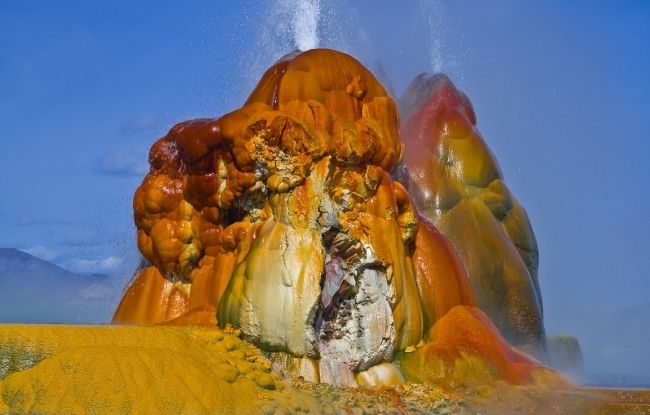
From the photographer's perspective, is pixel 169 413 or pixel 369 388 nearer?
pixel 169 413

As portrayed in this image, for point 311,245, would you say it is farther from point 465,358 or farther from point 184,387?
point 184,387

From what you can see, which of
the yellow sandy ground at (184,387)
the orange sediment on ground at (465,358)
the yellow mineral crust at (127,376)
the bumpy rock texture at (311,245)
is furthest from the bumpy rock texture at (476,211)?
the yellow mineral crust at (127,376)

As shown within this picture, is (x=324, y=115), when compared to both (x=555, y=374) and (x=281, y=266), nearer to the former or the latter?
(x=281, y=266)

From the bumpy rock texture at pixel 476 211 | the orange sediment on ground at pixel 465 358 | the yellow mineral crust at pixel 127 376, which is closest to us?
the yellow mineral crust at pixel 127 376

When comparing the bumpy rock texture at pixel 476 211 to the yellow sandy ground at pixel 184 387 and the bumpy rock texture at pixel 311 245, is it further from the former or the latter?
the yellow sandy ground at pixel 184 387

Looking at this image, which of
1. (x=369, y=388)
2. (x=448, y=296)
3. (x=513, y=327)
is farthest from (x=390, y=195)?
(x=513, y=327)
